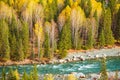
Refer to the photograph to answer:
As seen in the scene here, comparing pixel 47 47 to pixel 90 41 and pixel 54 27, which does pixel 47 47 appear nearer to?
pixel 54 27

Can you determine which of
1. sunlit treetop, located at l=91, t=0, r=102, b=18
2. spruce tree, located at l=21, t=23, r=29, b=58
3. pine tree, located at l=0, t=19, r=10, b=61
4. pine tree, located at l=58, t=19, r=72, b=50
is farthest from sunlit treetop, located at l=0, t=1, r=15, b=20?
sunlit treetop, located at l=91, t=0, r=102, b=18

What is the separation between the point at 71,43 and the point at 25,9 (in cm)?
1304

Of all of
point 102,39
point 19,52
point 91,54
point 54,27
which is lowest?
point 91,54

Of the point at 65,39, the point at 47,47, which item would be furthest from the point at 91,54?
the point at 47,47

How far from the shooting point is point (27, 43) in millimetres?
104625

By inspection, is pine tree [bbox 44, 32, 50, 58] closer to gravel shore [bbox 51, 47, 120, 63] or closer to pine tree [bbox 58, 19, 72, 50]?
gravel shore [bbox 51, 47, 120, 63]

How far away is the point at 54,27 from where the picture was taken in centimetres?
10775

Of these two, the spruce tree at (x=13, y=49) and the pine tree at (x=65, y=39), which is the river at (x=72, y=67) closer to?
the spruce tree at (x=13, y=49)

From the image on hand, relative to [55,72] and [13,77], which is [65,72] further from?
[13,77]

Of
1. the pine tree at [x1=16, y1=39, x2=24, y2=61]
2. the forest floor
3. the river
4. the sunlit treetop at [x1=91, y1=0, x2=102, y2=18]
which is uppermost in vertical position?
the sunlit treetop at [x1=91, y1=0, x2=102, y2=18]

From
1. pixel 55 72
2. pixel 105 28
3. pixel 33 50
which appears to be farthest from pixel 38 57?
pixel 105 28

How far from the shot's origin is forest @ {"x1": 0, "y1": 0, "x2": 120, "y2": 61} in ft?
341

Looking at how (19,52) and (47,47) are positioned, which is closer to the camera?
(19,52)

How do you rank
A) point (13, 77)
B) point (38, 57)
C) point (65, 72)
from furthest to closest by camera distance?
1. point (38, 57)
2. point (65, 72)
3. point (13, 77)
